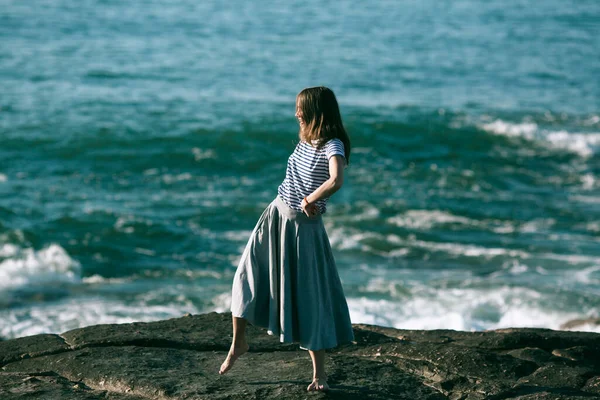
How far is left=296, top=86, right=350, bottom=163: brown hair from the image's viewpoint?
4.98m

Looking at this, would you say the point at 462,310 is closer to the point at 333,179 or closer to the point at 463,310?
the point at 463,310

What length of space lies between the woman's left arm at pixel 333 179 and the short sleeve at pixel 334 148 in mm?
22

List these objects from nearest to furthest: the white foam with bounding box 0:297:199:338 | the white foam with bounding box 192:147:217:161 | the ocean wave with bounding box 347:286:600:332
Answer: the white foam with bounding box 0:297:199:338 < the ocean wave with bounding box 347:286:600:332 < the white foam with bounding box 192:147:217:161

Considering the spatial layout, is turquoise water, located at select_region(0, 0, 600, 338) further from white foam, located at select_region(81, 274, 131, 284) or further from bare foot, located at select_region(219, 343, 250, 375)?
bare foot, located at select_region(219, 343, 250, 375)

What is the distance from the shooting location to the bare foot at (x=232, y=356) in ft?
18.0

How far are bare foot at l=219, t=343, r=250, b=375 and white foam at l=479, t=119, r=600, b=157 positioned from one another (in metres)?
17.6

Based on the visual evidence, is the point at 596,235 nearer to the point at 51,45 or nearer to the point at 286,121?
the point at 286,121

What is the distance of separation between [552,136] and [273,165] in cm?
756

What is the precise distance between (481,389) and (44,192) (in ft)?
43.7

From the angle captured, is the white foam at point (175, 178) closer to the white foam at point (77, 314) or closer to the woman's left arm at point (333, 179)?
the white foam at point (77, 314)

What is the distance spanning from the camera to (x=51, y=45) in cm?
3133

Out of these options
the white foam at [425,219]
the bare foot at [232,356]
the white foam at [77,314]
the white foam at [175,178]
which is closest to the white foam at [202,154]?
the white foam at [175,178]

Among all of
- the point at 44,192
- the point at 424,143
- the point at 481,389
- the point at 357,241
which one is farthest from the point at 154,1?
the point at 481,389

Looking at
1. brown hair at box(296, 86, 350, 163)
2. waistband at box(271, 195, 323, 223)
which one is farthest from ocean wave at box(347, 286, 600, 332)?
brown hair at box(296, 86, 350, 163)
